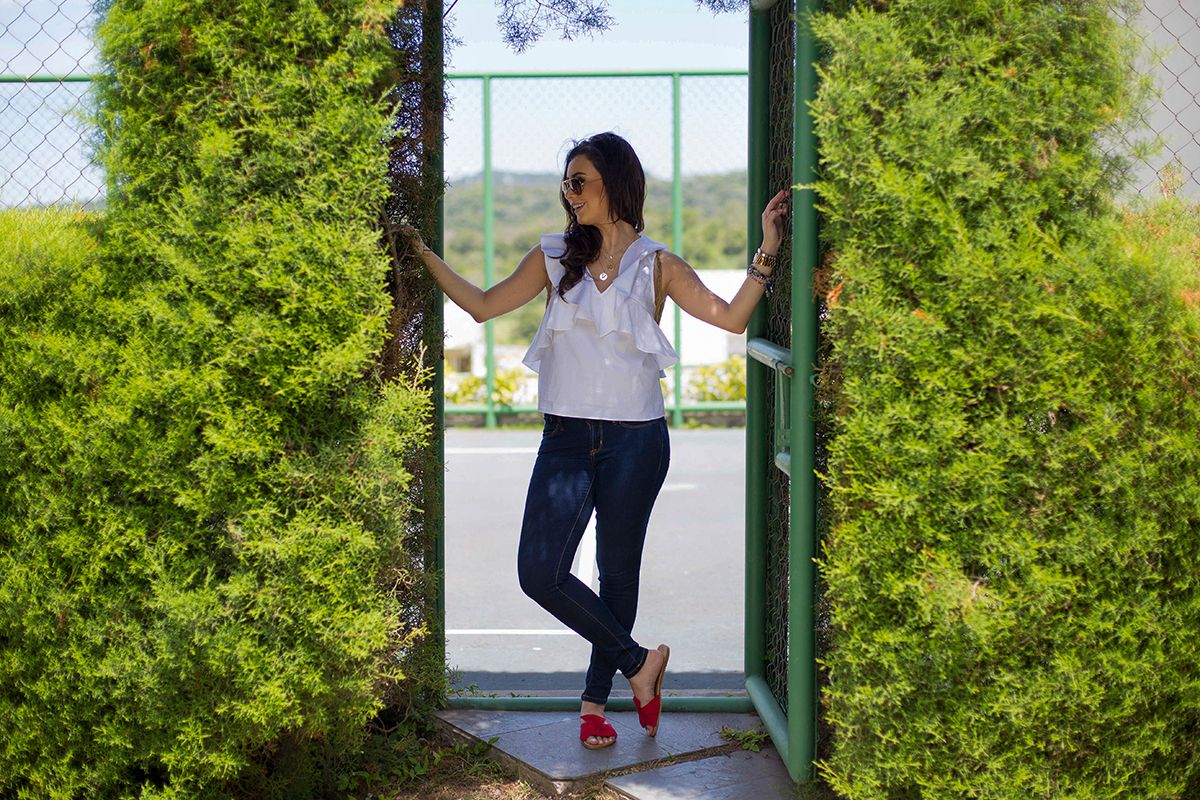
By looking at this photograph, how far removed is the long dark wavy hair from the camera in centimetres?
277

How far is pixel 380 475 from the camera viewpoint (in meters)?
2.23

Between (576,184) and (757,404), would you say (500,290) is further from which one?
(757,404)

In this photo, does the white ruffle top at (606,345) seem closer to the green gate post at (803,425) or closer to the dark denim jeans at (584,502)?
the dark denim jeans at (584,502)

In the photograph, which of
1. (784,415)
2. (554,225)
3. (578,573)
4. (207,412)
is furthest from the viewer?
(554,225)

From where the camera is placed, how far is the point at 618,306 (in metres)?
2.75

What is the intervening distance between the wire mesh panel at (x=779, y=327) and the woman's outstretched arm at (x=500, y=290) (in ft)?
2.31

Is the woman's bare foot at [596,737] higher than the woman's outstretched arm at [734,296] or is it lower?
lower

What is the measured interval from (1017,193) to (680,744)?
1.88 meters

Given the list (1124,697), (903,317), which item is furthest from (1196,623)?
(903,317)

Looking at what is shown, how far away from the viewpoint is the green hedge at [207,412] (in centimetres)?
214

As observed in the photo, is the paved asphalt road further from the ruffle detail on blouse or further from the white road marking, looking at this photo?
the ruffle detail on blouse

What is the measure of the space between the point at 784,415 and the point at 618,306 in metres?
0.55

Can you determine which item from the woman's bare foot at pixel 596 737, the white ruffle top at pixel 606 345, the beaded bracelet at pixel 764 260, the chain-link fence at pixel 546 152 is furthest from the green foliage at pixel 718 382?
the beaded bracelet at pixel 764 260

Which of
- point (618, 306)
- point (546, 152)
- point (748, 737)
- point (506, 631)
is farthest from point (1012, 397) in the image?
point (546, 152)
